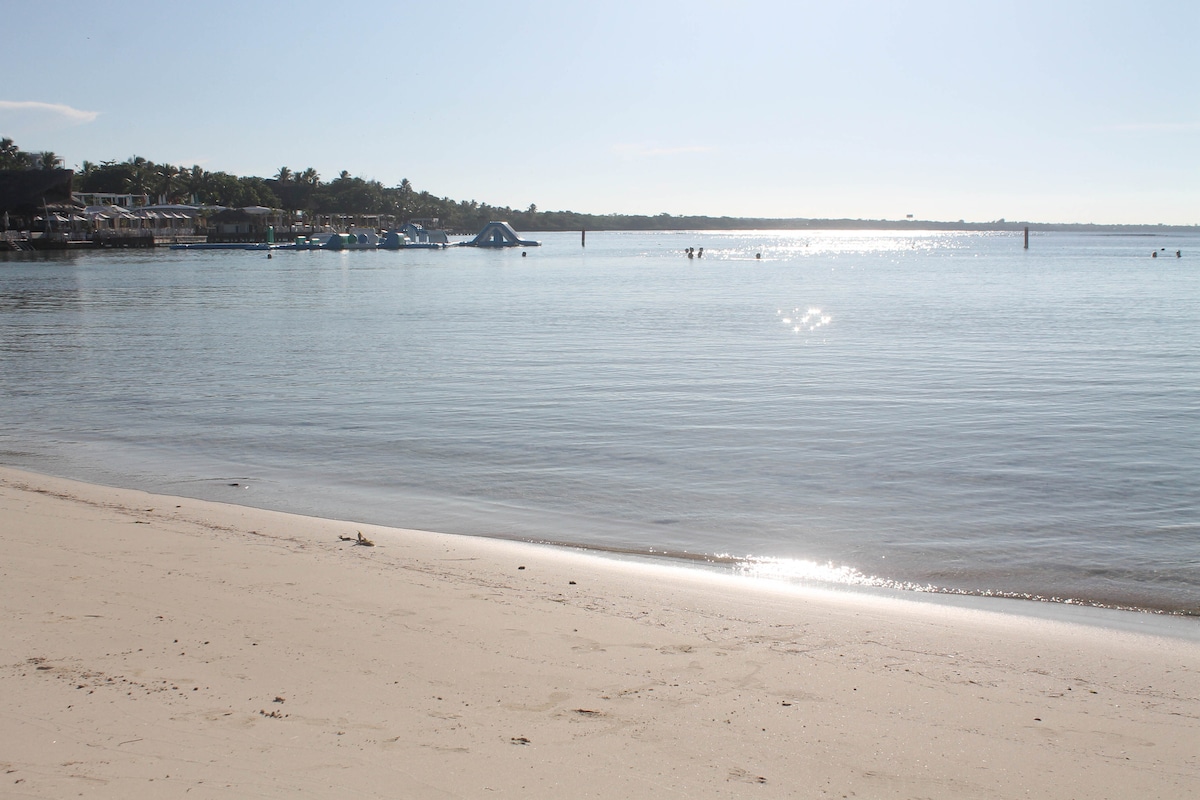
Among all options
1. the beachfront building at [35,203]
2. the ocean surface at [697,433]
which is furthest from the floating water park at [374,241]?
the ocean surface at [697,433]

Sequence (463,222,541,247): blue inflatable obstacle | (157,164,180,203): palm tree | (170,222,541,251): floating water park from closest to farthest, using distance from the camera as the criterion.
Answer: (170,222,541,251): floating water park, (463,222,541,247): blue inflatable obstacle, (157,164,180,203): palm tree

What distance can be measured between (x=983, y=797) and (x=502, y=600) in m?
3.14

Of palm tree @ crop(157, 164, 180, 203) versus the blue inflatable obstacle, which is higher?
palm tree @ crop(157, 164, 180, 203)

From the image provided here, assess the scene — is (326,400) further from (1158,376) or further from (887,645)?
(1158,376)

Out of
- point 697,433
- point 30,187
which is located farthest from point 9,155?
point 697,433

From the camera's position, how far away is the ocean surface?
8148 mm

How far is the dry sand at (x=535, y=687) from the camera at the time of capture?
371 cm

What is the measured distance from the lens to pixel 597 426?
13.4m

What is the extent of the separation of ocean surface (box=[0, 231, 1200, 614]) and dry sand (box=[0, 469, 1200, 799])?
60.2 inches

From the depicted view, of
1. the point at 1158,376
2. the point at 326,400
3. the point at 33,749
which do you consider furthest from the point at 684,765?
the point at 1158,376

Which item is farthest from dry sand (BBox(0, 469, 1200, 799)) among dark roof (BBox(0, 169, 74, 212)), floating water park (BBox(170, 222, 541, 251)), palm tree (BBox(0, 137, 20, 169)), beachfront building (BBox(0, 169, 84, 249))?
palm tree (BBox(0, 137, 20, 169))

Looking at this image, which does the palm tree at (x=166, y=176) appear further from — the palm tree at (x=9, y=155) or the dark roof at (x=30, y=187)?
the dark roof at (x=30, y=187)

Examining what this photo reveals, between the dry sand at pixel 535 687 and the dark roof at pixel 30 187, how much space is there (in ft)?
359

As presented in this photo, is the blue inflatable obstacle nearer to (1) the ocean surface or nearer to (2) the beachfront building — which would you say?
(2) the beachfront building
